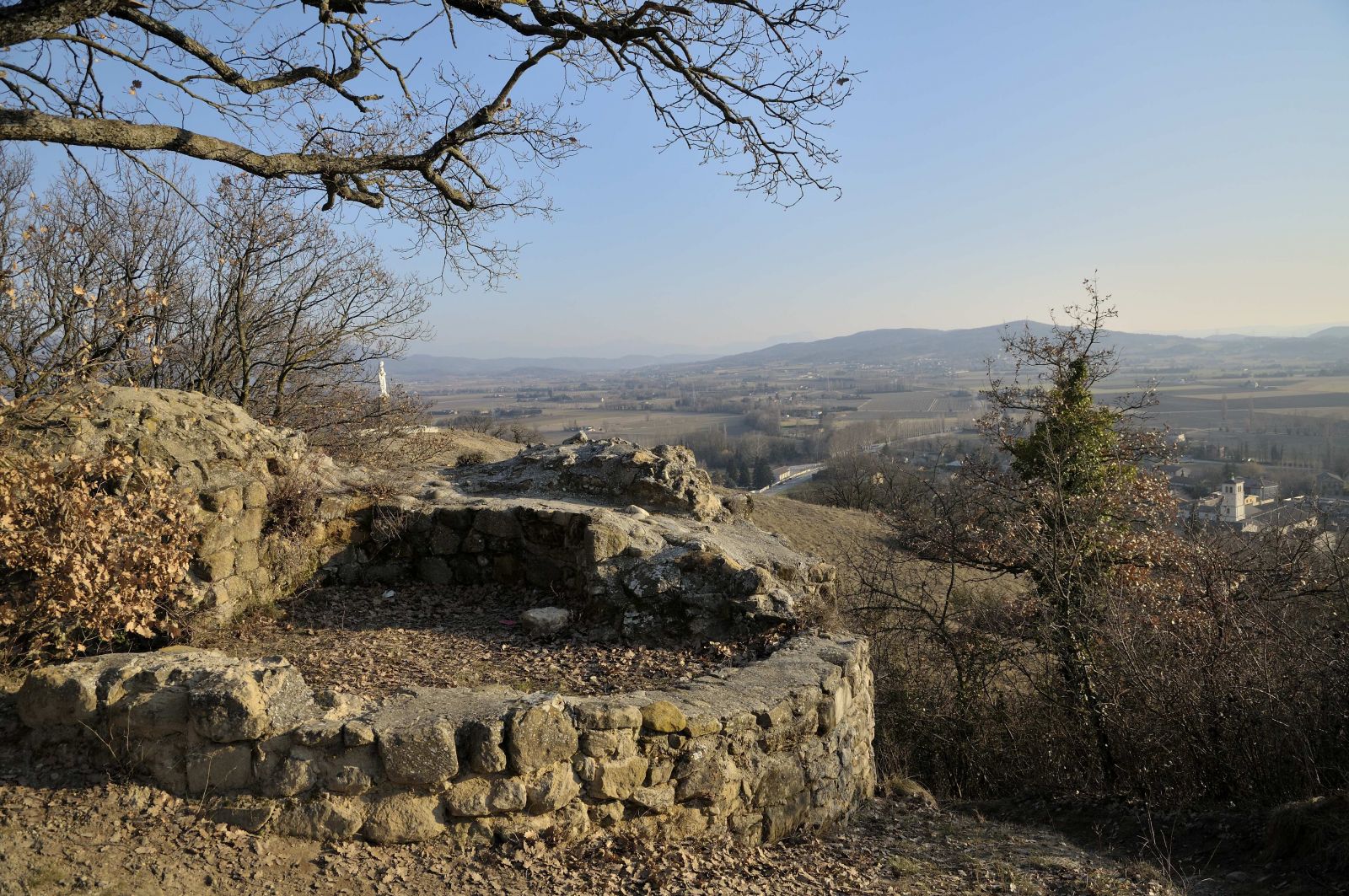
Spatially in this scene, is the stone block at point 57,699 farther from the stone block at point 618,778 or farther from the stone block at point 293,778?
the stone block at point 618,778

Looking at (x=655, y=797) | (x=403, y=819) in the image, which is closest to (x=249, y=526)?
(x=403, y=819)

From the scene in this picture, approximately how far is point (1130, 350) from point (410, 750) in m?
76.1

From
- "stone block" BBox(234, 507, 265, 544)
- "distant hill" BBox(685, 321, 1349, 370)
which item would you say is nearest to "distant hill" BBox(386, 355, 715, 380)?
"distant hill" BBox(685, 321, 1349, 370)

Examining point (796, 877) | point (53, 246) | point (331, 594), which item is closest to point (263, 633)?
point (331, 594)

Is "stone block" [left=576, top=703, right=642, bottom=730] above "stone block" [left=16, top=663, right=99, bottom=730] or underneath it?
underneath

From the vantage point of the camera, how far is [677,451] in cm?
956

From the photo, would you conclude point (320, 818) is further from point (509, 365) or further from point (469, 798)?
point (509, 365)

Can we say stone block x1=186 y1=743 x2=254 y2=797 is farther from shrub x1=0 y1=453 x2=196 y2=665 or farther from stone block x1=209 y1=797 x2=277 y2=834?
shrub x1=0 y1=453 x2=196 y2=665

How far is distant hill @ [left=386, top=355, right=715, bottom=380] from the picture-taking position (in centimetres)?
7844

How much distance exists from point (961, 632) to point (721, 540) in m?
4.00

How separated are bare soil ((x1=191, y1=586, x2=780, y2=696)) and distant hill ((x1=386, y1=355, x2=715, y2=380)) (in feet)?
171

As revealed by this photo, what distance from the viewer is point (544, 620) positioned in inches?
269

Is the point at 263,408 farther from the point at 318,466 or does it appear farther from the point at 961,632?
the point at 961,632

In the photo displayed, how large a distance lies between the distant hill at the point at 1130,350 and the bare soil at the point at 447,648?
3760 centimetres
